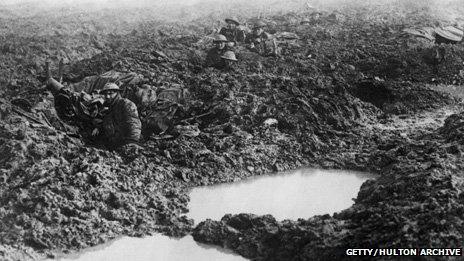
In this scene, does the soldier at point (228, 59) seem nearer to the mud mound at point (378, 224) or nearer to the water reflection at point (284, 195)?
the water reflection at point (284, 195)

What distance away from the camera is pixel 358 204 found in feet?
19.8

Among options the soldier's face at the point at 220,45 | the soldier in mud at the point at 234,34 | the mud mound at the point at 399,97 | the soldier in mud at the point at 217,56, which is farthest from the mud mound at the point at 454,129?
the soldier in mud at the point at 234,34

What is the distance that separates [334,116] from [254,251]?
15.5ft

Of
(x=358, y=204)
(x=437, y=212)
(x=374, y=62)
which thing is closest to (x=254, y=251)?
(x=358, y=204)

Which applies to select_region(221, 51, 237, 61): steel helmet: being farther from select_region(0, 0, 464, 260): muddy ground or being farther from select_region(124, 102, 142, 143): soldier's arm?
select_region(124, 102, 142, 143): soldier's arm

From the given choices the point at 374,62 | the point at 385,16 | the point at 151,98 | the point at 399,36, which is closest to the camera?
the point at 151,98

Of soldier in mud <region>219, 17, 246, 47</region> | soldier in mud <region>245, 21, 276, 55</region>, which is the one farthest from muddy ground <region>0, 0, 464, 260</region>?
soldier in mud <region>219, 17, 246, 47</region>

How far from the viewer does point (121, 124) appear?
7883mm

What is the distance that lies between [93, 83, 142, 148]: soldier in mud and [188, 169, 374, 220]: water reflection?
159cm

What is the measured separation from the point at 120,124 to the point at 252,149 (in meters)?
2.30

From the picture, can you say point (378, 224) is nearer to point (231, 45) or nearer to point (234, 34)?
point (231, 45)

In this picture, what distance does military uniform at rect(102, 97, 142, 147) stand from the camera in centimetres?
782

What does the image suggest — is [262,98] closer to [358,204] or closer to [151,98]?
[151,98]

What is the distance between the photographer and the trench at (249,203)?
560 cm
